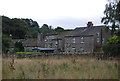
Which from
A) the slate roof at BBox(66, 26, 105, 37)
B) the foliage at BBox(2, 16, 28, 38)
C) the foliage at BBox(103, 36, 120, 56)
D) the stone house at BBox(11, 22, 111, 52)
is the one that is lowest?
the foliage at BBox(103, 36, 120, 56)

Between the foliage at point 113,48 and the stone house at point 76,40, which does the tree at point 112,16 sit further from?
the stone house at point 76,40

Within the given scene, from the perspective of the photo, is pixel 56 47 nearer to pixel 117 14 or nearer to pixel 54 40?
pixel 54 40

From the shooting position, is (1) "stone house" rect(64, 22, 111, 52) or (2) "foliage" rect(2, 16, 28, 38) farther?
(2) "foliage" rect(2, 16, 28, 38)

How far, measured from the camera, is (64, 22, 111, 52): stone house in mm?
64050

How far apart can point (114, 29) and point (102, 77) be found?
1429 cm

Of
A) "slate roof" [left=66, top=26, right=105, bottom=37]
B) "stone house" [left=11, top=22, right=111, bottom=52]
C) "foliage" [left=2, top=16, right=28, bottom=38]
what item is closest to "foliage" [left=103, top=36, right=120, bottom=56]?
"stone house" [left=11, top=22, right=111, bottom=52]

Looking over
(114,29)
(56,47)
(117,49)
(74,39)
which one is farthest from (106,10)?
(56,47)

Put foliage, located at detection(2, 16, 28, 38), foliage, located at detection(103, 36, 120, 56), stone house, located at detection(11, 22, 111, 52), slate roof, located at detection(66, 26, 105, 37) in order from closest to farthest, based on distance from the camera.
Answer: foliage, located at detection(103, 36, 120, 56)
stone house, located at detection(11, 22, 111, 52)
slate roof, located at detection(66, 26, 105, 37)
foliage, located at detection(2, 16, 28, 38)

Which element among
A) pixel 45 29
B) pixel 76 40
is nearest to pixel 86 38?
pixel 76 40

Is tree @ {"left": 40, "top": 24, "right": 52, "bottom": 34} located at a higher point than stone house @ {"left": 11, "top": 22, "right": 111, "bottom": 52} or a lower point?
higher

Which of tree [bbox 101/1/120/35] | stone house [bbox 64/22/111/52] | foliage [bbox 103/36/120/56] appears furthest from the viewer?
stone house [bbox 64/22/111/52]

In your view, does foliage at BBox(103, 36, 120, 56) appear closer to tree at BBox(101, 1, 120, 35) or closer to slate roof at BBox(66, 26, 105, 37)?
tree at BBox(101, 1, 120, 35)

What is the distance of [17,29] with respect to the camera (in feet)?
293

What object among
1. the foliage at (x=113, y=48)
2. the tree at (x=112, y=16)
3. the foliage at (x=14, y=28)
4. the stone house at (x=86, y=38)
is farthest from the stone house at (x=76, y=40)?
the tree at (x=112, y=16)
